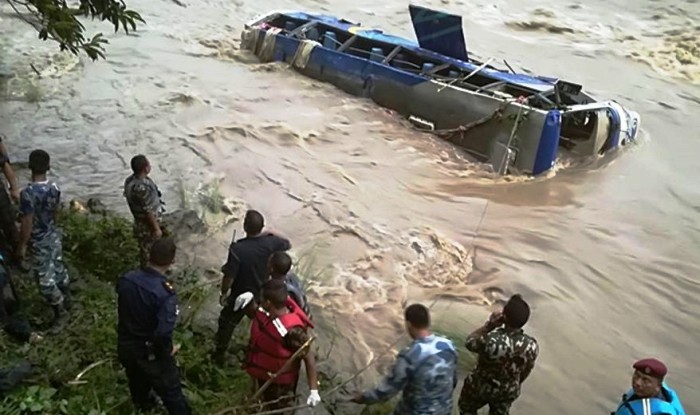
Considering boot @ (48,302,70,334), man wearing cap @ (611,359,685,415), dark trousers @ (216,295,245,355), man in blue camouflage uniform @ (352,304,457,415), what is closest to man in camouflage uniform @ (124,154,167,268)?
boot @ (48,302,70,334)

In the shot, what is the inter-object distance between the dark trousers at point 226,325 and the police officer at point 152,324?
1.07 m

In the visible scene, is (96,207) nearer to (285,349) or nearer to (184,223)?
(184,223)

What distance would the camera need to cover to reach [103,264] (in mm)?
7121

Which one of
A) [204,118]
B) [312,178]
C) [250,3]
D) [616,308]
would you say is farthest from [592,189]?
[250,3]

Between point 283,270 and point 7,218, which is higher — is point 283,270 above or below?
above

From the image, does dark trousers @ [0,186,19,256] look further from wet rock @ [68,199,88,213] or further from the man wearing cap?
the man wearing cap

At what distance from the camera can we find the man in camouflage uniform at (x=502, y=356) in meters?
4.73

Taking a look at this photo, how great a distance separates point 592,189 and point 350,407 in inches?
243

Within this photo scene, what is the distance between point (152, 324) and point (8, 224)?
2.90 meters

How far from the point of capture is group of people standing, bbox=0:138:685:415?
431 cm

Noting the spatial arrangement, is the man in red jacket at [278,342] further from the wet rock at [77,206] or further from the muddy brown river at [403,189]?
the wet rock at [77,206]

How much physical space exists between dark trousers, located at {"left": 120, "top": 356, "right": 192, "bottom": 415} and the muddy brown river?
2104mm

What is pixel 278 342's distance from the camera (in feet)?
15.1

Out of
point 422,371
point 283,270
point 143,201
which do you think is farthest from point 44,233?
point 422,371
